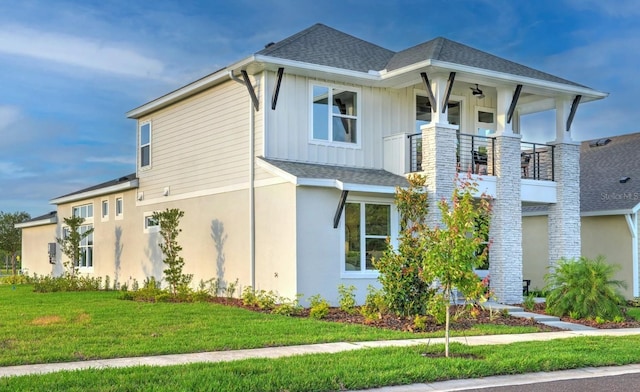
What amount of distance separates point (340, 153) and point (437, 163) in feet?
8.66

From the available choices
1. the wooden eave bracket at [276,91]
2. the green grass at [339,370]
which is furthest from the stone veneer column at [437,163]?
the green grass at [339,370]

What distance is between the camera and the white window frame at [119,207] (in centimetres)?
2497

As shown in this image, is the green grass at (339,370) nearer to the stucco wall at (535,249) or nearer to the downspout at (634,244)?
the downspout at (634,244)

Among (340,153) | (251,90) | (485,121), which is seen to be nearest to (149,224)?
(251,90)

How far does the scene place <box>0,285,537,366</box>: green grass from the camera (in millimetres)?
10102

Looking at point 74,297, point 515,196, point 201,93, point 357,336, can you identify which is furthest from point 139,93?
point 357,336

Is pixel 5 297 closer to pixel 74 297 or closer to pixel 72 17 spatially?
pixel 74 297

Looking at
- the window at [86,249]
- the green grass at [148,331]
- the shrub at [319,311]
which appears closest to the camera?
the green grass at [148,331]

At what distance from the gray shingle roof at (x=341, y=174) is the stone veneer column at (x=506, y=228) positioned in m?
2.78

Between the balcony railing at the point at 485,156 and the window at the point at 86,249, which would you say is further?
the window at the point at 86,249

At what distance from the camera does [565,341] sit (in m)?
12.1

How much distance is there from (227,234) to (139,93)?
795 centimetres

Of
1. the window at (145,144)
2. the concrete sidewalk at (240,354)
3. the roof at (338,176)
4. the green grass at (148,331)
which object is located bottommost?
the concrete sidewalk at (240,354)

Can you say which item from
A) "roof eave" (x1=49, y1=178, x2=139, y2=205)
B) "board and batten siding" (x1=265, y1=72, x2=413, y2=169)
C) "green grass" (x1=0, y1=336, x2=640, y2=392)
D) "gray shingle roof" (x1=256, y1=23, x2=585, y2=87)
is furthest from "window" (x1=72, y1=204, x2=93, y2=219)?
"green grass" (x1=0, y1=336, x2=640, y2=392)
